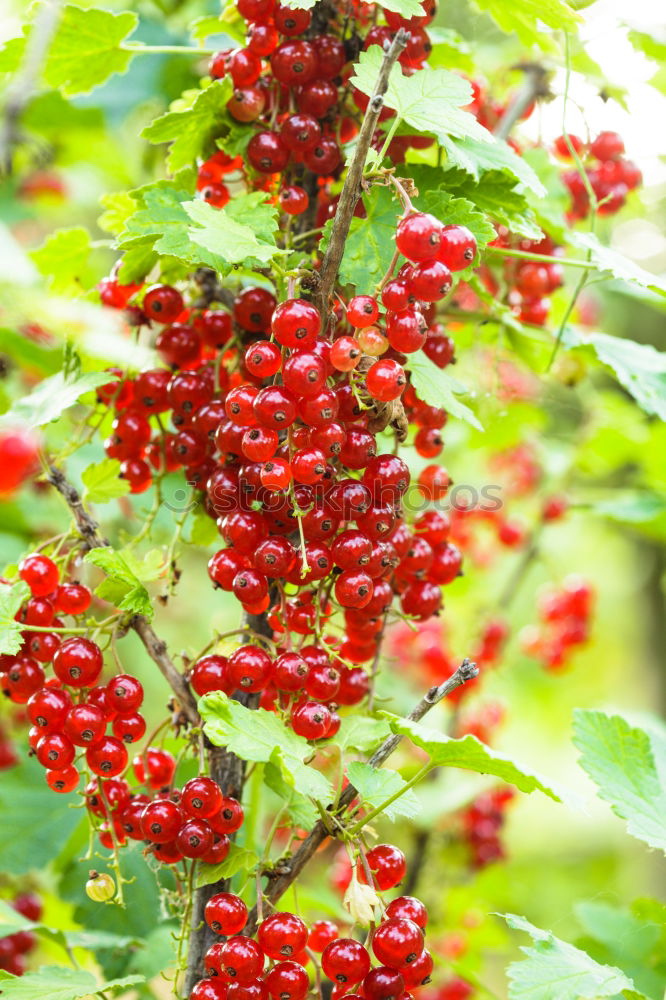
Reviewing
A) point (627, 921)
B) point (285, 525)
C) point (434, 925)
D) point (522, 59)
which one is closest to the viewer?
point (285, 525)

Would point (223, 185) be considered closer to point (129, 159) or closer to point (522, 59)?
point (522, 59)

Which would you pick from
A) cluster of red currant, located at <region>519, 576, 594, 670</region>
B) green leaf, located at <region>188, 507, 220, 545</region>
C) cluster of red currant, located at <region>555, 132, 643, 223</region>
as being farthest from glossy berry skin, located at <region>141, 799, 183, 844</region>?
cluster of red currant, located at <region>519, 576, 594, 670</region>

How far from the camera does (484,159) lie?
1187 millimetres

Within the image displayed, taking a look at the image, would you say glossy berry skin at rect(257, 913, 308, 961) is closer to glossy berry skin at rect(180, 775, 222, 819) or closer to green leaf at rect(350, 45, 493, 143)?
glossy berry skin at rect(180, 775, 222, 819)

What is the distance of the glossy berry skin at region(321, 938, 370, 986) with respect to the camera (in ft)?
3.21

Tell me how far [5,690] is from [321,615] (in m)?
0.42

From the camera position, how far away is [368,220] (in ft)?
3.81

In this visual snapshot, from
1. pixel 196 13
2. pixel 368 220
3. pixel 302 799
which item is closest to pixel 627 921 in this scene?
pixel 302 799

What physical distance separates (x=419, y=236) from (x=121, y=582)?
1.75 feet

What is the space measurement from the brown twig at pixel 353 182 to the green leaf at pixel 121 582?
0.39m

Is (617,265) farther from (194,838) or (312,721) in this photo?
(194,838)

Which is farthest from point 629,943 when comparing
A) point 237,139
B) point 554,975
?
point 237,139

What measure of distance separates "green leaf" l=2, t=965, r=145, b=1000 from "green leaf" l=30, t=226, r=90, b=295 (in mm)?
1017

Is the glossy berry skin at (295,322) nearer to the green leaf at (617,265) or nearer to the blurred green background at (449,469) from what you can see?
the blurred green background at (449,469)
